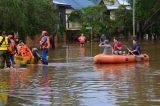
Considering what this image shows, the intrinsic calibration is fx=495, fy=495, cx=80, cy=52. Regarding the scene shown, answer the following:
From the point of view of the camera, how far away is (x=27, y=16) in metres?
41.6

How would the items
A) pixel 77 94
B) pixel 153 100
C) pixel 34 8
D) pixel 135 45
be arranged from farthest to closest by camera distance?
pixel 34 8 → pixel 135 45 → pixel 77 94 → pixel 153 100

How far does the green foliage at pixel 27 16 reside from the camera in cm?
3675

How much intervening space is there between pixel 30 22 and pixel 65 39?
34.4m

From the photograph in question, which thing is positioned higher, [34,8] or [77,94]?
[34,8]

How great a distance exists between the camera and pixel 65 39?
3029 inches

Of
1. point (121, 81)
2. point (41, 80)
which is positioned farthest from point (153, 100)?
point (41, 80)

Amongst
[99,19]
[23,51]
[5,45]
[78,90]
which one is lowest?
[78,90]

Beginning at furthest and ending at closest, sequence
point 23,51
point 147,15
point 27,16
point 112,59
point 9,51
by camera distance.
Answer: point 147,15 → point 27,16 → point 112,59 → point 23,51 → point 9,51

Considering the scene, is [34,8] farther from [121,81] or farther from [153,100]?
[153,100]

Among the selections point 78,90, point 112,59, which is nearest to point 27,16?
point 112,59

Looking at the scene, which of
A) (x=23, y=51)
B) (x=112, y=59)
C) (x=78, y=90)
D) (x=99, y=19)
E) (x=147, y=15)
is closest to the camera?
(x=78, y=90)

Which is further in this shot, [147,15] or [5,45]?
[147,15]

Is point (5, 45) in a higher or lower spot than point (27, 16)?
lower

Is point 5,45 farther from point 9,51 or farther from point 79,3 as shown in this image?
point 79,3
